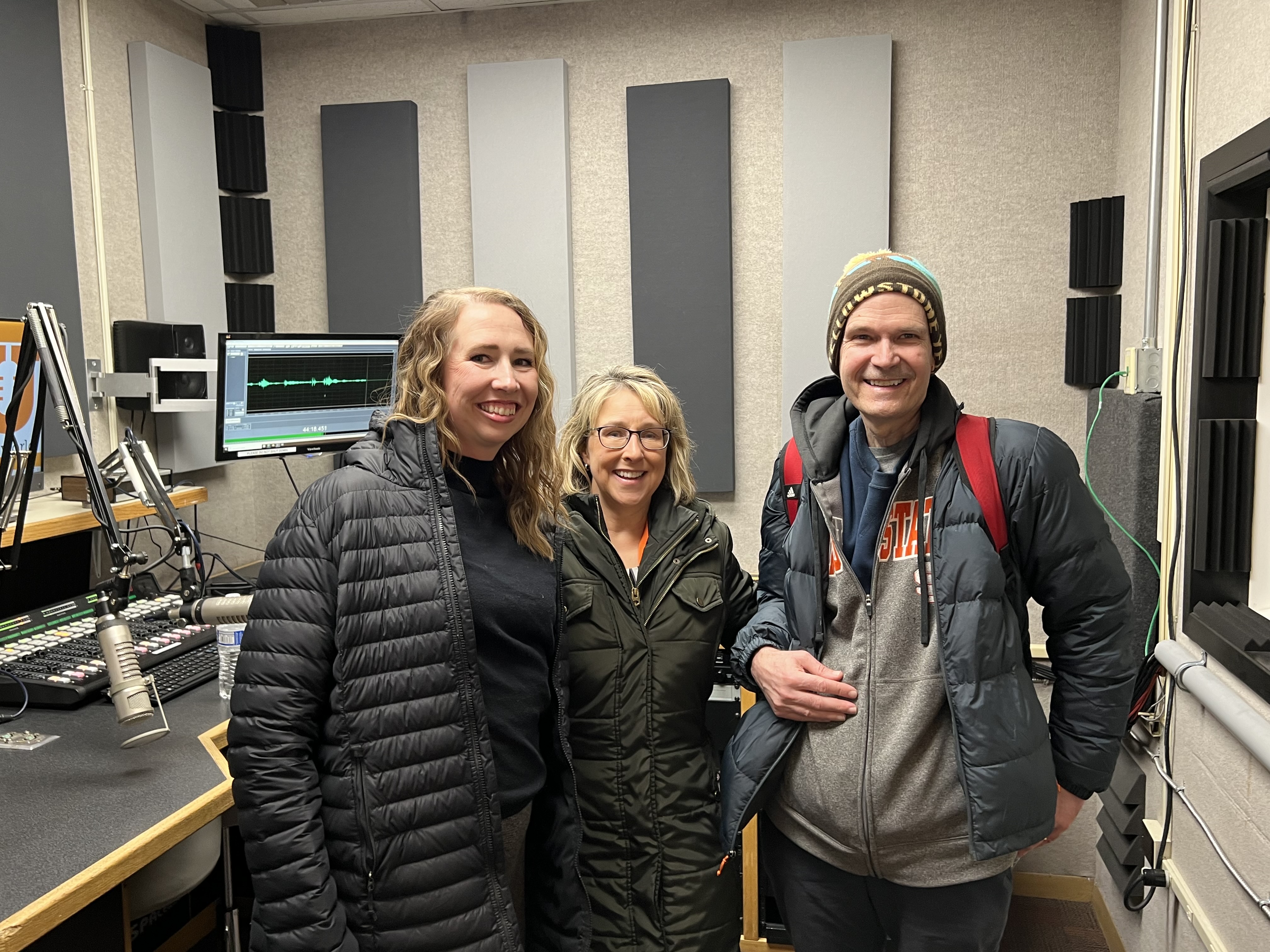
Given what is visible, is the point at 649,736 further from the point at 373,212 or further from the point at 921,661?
the point at 373,212

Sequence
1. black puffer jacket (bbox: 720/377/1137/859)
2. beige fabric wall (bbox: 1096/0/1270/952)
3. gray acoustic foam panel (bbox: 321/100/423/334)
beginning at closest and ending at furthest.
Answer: black puffer jacket (bbox: 720/377/1137/859)
beige fabric wall (bbox: 1096/0/1270/952)
gray acoustic foam panel (bbox: 321/100/423/334)

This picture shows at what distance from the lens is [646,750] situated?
146 cm

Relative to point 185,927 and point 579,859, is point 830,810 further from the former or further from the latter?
point 185,927

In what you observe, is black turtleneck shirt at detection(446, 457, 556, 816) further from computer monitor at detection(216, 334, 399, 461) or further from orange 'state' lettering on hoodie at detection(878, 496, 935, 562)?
computer monitor at detection(216, 334, 399, 461)

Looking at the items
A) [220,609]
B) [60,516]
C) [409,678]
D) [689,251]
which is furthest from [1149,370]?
[60,516]

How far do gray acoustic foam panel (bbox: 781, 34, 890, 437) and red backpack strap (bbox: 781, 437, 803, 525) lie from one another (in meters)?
1.42

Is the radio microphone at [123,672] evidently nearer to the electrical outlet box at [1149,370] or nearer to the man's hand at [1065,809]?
the man's hand at [1065,809]

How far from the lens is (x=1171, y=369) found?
1989mm

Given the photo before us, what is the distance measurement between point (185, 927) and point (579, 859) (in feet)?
3.89

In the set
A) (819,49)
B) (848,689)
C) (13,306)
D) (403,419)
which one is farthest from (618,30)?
(848,689)

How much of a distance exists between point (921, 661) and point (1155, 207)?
5.02ft

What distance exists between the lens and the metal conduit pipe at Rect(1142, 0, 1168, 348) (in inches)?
83.5

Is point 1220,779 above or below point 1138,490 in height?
below

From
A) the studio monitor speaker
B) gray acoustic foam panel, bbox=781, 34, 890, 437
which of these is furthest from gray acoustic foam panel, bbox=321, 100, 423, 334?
gray acoustic foam panel, bbox=781, 34, 890, 437
